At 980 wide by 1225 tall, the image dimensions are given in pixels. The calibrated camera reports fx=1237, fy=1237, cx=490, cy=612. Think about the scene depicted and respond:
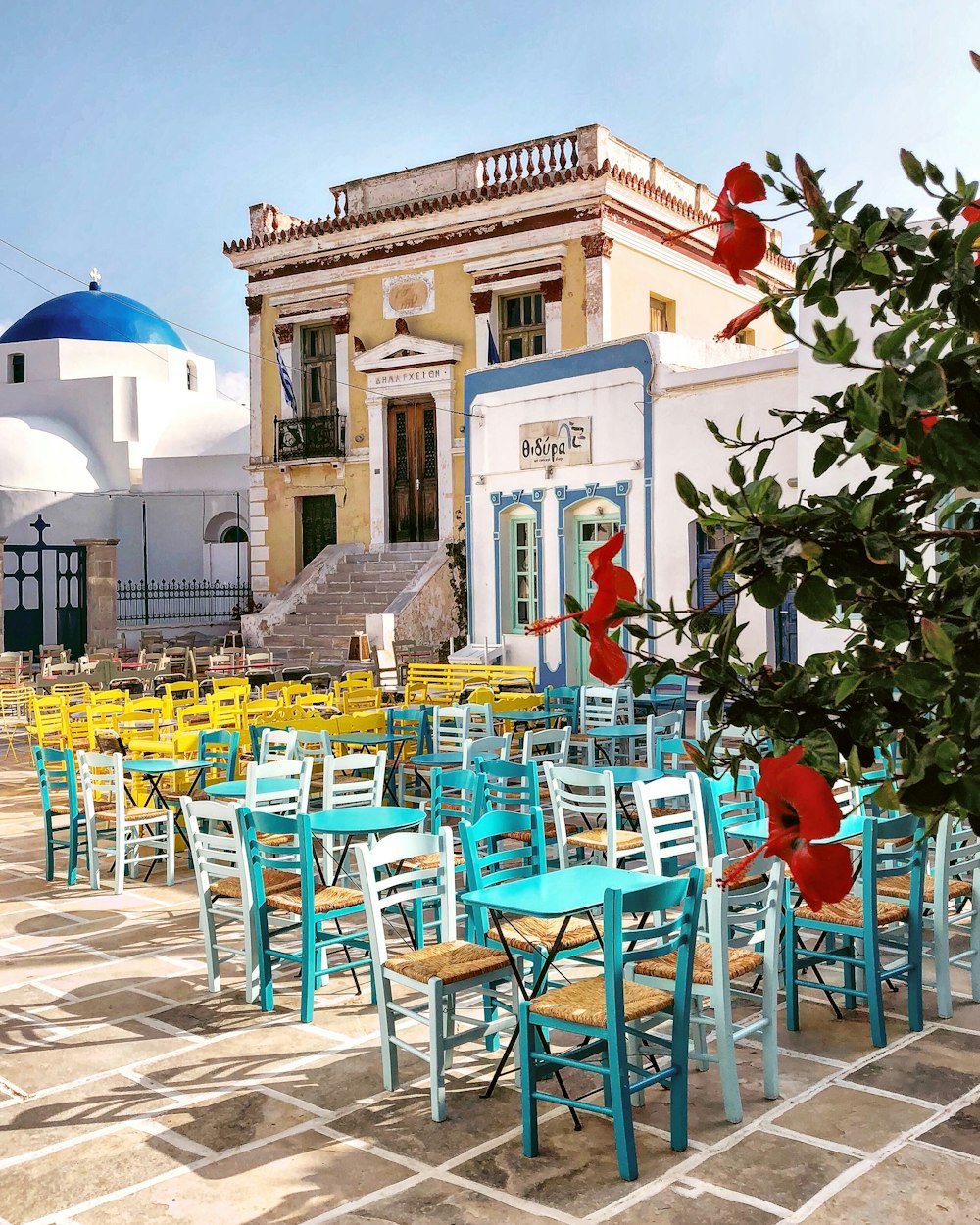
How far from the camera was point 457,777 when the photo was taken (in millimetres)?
6676

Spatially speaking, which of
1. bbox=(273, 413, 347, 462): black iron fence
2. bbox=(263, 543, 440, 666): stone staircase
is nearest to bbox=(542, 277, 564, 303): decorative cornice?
bbox=(263, 543, 440, 666): stone staircase

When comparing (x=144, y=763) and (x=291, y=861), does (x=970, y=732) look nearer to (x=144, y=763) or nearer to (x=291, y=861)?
(x=291, y=861)

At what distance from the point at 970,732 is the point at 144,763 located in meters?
7.93

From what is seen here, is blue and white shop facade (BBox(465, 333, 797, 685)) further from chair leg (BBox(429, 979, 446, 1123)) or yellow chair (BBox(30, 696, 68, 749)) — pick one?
chair leg (BBox(429, 979, 446, 1123))

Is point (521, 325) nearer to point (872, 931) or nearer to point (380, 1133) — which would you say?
point (872, 931)

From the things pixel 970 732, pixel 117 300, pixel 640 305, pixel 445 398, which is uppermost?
pixel 117 300

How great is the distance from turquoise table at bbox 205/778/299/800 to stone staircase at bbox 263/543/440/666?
12367mm

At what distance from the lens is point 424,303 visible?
22.0 meters

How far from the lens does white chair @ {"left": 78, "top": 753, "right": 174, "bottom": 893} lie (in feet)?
26.2

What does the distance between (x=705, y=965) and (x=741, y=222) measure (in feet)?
12.4

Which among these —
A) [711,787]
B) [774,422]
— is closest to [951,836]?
[711,787]

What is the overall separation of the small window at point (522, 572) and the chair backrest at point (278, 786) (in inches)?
351

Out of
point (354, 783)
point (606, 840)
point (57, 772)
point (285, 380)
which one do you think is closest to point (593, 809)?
point (606, 840)

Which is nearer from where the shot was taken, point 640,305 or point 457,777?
point 457,777
